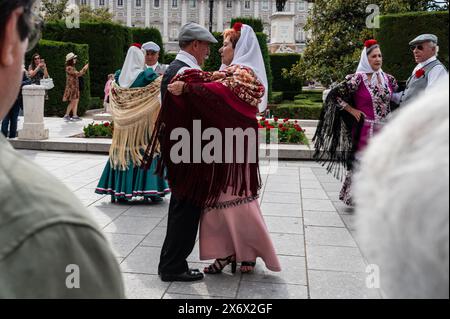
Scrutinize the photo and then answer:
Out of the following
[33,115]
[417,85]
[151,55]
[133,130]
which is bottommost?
[33,115]

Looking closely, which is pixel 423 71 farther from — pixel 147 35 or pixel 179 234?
pixel 147 35

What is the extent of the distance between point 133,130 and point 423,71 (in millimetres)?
3281

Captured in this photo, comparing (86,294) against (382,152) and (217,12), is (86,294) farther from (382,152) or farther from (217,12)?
(217,12)

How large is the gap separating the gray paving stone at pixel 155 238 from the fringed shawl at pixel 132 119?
3.96 feet

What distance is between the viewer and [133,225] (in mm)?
5180

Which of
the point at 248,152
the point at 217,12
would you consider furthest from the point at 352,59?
the point at 217,12

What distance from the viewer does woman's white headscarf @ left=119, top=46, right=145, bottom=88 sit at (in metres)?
5.84

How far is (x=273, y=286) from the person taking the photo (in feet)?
11.9

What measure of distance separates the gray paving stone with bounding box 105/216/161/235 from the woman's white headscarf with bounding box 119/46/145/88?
1.61 m

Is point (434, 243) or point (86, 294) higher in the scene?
point (434, 243)

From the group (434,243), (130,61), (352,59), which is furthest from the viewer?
(352,59)

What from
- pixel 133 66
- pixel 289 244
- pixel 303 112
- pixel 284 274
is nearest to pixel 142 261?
pixel 284 274

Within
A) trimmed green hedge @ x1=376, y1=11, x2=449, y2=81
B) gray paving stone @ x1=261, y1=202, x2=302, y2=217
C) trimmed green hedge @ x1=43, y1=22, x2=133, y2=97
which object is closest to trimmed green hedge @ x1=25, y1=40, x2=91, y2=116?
trimmed green hedge @ x1=43, y1=22, x2=133, y2=97
